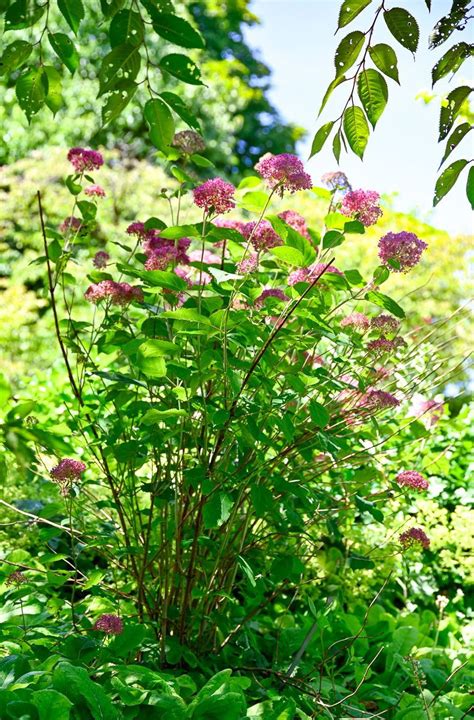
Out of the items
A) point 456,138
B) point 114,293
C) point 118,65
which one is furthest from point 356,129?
point 114,293

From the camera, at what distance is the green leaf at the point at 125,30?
1.48 metres

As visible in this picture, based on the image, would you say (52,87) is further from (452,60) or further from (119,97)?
(452,60)

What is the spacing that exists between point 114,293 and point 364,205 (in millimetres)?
617

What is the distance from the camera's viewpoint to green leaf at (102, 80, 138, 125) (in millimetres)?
1451

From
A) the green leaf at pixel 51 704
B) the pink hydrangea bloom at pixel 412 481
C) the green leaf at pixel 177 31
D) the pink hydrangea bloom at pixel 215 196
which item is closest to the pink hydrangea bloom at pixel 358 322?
the pink hydrangea bloom at pixel 412 481

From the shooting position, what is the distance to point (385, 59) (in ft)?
4.36

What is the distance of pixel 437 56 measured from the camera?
1.42m

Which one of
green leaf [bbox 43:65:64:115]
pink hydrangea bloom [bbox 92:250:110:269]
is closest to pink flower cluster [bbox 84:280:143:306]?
pink hydrangea bloom [bbox 92:250:110:269]

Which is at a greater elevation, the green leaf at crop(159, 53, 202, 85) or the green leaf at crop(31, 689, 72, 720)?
the green leaf at crop(159, 53, 202, 85)

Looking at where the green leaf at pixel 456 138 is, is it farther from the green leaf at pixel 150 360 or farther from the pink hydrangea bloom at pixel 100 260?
the pink hydrangea bloom at pixel 100 260

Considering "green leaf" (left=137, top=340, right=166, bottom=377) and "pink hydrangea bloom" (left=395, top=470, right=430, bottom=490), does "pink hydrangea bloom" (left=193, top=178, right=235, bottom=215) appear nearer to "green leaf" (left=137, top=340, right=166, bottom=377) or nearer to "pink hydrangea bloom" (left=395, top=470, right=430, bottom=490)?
"green leaf" (left=137, top=340, right=166, bottom=377)

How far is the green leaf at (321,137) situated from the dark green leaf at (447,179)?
20cm

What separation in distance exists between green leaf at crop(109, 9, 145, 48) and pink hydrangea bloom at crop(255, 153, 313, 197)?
35 cm

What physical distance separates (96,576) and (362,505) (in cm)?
65
